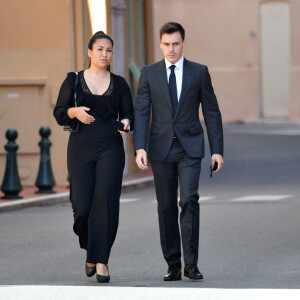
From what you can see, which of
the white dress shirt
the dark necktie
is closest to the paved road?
the dark necktie

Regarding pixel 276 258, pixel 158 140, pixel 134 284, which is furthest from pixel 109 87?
pixel 276 258

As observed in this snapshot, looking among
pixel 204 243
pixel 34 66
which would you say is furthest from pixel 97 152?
pixel 34 66

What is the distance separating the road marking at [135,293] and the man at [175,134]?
79 cm

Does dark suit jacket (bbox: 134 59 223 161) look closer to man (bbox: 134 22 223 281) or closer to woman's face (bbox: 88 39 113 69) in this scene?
man (bbox: 134 22 223 281)

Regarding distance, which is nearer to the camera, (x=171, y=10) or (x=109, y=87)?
(x=109, y=87)

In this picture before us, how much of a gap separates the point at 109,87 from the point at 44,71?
8.92m

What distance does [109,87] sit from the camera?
8938mm

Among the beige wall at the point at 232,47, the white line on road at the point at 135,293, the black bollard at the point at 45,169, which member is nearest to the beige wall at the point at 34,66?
the black bollard at the point at 45,169

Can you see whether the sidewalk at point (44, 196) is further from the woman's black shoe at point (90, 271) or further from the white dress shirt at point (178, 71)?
the white dress shirt at point (178, 71)

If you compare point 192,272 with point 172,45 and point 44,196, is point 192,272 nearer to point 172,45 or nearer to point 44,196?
point 172,45

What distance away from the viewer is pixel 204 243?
11266mm

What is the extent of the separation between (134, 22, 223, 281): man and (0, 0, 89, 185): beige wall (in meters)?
8.89

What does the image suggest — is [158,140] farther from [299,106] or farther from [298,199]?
[299,106]

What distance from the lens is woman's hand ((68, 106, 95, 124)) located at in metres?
8.69
